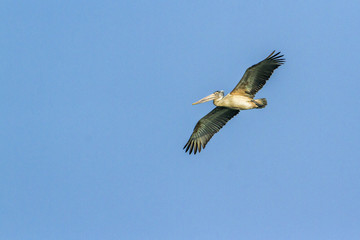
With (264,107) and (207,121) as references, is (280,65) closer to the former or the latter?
(264,107)

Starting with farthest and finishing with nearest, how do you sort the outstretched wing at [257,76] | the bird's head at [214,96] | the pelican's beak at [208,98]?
the pelican's beak at [208,98] < the bird's head at [214,96] < the outstretched wing at [257,76]

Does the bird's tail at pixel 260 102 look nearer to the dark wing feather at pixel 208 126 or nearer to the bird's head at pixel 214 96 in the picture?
the dark wing feather at pixel 208 126

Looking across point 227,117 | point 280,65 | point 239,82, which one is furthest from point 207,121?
point 280,65

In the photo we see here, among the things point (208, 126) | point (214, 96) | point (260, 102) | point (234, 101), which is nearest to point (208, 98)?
point (214, 96)

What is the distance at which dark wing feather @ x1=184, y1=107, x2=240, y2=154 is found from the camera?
22359mm

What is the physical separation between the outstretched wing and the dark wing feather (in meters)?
1.18

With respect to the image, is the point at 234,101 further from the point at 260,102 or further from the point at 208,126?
the point at 208,126

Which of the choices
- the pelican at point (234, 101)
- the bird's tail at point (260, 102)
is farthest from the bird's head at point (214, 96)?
the bird's tail at point (260, 102)

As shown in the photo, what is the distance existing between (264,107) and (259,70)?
1419 mm

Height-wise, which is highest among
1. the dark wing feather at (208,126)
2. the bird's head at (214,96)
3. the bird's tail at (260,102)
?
the bird's head at (214,96)

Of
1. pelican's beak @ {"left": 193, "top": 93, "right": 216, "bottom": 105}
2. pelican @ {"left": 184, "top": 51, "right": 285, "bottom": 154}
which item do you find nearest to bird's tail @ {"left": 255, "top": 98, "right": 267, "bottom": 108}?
pelican @ {"left": 184, "top": 51, "right": 285, "bottom": 154}

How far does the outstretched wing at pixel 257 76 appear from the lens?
66.9ft

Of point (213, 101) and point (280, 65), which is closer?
point (280, 65)

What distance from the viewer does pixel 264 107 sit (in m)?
21.1
